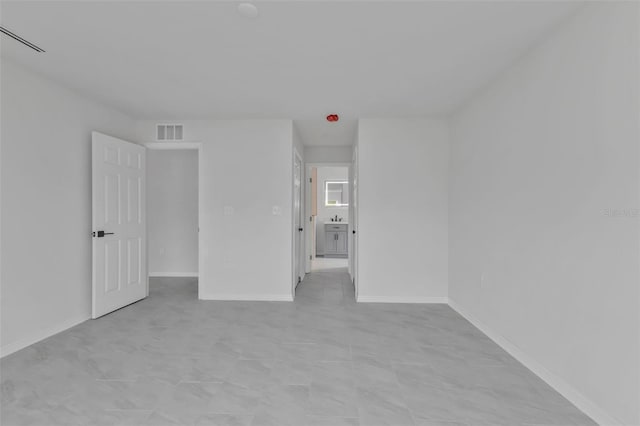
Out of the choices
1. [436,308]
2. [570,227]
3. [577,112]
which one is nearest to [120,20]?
[577,112]

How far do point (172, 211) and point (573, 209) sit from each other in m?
5.76

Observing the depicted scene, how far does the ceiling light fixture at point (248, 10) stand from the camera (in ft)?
6.16

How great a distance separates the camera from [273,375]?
2289 mm

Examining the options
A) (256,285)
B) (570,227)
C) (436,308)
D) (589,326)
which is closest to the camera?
(589,326)

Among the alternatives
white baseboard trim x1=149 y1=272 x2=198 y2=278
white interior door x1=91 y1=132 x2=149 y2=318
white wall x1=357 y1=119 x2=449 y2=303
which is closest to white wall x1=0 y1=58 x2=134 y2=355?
white interior door x1=91 y1=132 x2=149 y2=318

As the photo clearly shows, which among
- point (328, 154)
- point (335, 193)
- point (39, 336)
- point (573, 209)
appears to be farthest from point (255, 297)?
point (335, 193)

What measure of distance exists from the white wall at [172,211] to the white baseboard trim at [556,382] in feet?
15.9

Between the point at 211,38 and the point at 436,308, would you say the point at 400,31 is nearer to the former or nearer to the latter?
the point at 211,38

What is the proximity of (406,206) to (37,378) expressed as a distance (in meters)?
3.86

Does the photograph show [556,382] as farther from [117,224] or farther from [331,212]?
[331,212]

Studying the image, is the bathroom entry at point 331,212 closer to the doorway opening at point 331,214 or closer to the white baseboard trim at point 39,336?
the doorway opening at point 331,214

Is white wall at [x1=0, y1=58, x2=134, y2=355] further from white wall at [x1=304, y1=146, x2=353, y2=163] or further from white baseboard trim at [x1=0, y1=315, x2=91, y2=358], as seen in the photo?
white wall at [x1=304, y1=146, x2=353, y2=163]

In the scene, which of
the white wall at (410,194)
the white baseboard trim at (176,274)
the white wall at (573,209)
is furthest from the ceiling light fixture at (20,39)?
the white baseboard trim at (176,274)

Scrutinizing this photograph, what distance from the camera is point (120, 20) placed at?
6.72 ft
